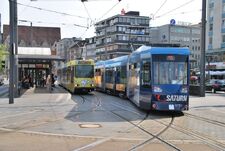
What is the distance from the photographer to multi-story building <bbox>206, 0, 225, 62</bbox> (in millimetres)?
86312

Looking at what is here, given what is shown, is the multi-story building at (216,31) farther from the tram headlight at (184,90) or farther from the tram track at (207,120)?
the tram headlight at (184,90)

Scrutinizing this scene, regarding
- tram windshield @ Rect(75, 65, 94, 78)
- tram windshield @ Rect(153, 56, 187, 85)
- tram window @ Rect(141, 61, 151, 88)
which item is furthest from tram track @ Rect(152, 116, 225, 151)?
tram windshield @ Rect(75, 65, 94, 78)

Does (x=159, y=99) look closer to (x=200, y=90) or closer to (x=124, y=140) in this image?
(x=124, y=140)

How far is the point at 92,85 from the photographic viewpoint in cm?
3569

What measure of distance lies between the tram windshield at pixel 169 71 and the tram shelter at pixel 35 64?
2522cm

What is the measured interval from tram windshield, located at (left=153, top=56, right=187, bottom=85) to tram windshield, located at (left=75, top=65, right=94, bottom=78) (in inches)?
683

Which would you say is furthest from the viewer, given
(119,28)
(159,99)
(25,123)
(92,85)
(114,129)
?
(119,28)

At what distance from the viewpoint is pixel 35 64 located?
153 ft

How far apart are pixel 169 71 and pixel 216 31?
7271cm

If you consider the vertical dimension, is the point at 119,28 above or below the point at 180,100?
above

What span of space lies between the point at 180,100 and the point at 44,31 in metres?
127

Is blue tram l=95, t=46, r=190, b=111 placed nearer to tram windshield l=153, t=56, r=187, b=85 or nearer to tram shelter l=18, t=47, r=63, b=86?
tram windshield l=153, t=56, r=187, b=85

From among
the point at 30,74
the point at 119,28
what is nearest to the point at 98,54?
the point at 119,28

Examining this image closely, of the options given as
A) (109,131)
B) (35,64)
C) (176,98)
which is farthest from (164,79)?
(35,64)
